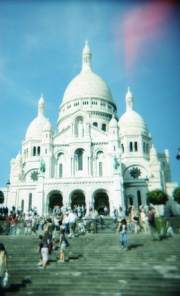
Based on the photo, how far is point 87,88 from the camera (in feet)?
226

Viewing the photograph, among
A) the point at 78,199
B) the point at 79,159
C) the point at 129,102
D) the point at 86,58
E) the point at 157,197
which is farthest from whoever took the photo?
the point at 86,58

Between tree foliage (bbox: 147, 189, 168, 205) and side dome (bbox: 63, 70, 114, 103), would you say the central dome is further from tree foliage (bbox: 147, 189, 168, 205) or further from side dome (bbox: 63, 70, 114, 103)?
tree foliage (bbox: 147, 189, 168, 205)

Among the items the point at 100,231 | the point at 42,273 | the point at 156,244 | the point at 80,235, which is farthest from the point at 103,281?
the point at 100,231

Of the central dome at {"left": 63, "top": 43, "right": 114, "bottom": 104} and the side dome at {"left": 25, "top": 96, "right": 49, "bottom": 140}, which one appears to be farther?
the central dome at {"left": 63, "top": 43, "right": 114, "bottom": 104}

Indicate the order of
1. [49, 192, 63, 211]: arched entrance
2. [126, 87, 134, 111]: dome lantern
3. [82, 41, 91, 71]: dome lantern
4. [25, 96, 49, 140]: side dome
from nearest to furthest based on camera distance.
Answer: [49, 192, 63, 211]: arched entrance
[25, 96, 49, 140]: side dome
[126, 87, 134, 111]: dome lantern
[82, 41, 91, 71]: dome lantern

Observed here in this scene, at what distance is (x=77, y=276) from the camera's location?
13.1 metres

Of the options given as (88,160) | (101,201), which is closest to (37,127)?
(88,160)

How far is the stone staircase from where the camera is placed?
11.7 metres

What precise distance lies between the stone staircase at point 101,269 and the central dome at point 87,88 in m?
51.2

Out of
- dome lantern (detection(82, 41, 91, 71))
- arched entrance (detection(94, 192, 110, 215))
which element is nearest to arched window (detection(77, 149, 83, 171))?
arched entrance (detection(94, 192, 110, 215))

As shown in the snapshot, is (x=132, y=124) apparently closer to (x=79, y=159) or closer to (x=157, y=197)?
(x=79, y=159)

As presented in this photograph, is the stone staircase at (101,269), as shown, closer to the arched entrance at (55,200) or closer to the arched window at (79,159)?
the arched entrance at (55,200)

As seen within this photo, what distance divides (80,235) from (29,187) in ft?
107

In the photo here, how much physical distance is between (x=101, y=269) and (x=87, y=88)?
190ft
